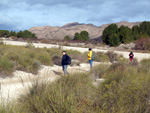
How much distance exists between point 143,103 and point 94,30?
632 feet

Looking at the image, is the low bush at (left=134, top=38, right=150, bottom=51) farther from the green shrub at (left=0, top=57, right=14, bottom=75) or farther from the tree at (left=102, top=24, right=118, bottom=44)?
the green shrub at (left=0, top=57, right=14, bottom=75)

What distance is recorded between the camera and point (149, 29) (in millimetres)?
61500

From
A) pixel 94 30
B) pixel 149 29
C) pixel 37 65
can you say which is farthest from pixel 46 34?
pixel 37 65

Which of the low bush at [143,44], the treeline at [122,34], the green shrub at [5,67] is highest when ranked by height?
the treeline at [122,34]

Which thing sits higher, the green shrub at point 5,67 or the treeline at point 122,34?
the treeline at point 122,34

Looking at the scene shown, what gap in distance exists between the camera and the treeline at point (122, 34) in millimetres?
51562

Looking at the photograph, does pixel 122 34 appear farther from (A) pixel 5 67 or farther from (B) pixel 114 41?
(A) pixel 5 67

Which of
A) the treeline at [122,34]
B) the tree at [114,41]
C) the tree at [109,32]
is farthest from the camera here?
the tree at [109,32]

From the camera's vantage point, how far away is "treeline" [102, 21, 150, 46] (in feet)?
169

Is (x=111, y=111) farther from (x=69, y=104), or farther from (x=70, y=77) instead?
(x=70, y=77)

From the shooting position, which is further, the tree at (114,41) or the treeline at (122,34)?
the treeline at (122,34)

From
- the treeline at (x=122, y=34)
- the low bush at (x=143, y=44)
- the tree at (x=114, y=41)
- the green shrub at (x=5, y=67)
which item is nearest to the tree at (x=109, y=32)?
the treeline at (x=122, y=34)

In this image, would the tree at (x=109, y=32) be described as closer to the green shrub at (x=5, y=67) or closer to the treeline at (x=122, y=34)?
the treeline at (x=122, y=34)

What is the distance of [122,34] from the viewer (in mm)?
55844
